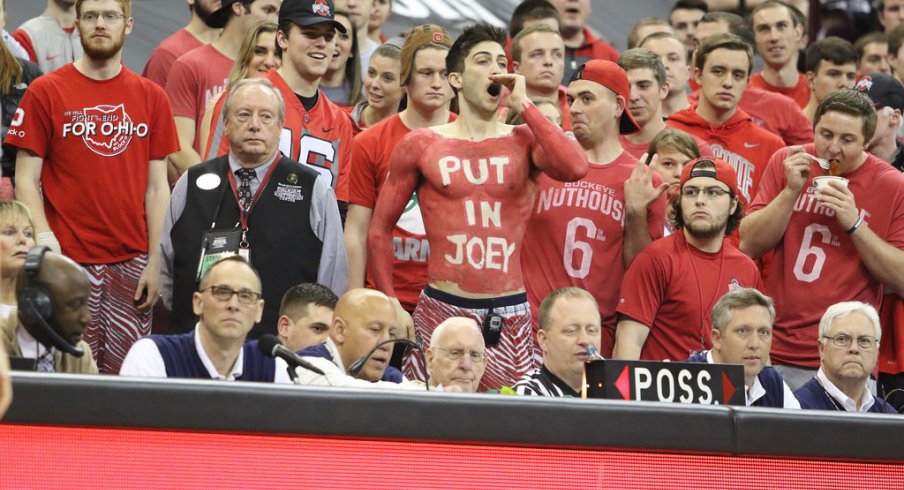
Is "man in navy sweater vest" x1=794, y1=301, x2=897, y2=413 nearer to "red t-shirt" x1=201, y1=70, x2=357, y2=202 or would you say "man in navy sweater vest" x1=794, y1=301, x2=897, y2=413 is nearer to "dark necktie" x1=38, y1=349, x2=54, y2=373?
"red t-shirt" x1=201, y1=70, x2=357, y2=202

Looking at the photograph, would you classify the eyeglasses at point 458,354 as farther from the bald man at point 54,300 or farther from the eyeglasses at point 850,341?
the bald man at point 54,300

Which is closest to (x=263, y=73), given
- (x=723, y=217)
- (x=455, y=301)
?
(x=455, y=301)

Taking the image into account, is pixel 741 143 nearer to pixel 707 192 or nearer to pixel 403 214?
pixel 707 192

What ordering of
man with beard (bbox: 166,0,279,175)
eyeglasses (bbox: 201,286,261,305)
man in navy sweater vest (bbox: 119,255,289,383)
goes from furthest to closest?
→ man with beard (bbox: 166,0,279,175), eyeglasses (bbox: 201,286,261,305), man in navy sweater vest (bbox: 119,255,289,383)

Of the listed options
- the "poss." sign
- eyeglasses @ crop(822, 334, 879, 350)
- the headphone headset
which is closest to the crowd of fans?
eyeglasses @ crop(822, 334, 879, 350)

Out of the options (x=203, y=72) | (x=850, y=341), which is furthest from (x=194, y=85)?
(x=850, y=341)

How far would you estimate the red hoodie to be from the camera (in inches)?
312

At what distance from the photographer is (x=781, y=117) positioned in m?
8.67

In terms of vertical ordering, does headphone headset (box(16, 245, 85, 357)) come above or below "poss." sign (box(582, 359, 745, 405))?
above

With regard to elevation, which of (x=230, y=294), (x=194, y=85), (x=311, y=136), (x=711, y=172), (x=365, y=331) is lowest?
(x=365, y=331)

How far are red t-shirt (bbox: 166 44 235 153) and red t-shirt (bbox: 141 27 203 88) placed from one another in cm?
29

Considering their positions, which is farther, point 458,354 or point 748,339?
point 748,339

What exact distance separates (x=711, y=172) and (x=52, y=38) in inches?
147

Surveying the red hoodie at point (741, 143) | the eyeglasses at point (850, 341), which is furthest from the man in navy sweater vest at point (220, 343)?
the red hoodie at point (741, 143)
